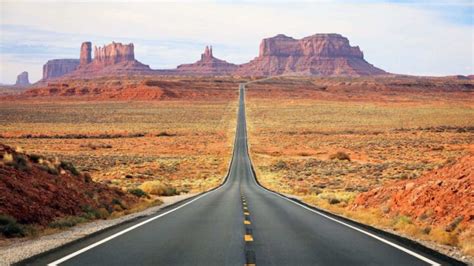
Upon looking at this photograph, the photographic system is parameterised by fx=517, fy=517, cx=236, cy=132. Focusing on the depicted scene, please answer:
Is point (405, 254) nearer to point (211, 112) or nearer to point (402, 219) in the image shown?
point (402, 219)

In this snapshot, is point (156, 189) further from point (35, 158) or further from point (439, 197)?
point (439, 197)

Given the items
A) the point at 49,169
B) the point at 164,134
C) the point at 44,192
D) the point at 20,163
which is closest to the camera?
the point at 44,192

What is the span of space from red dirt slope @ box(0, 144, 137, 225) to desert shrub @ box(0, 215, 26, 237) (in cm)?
55

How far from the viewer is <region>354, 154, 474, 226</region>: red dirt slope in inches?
538

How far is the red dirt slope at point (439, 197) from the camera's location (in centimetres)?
1366

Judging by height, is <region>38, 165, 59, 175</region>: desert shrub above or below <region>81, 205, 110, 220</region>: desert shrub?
above

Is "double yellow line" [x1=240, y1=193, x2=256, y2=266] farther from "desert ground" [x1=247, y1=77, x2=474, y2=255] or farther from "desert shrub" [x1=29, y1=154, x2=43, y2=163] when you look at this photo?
"desert shrub" [x1=29, y1=154, x2=43, y2=163]

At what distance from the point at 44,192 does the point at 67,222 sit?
198 cm

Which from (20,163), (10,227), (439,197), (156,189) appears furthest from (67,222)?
(156,189)

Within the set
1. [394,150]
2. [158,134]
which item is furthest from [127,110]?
[394,150]

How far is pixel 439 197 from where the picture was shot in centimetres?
1513

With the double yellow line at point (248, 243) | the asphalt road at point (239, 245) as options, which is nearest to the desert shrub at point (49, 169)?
the asphalt road at point (239, 245)

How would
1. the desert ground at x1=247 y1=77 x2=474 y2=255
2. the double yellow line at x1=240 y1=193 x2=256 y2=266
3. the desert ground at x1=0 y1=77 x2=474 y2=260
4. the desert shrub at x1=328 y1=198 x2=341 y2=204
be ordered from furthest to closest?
the desert shrub at x1=328 y1=198 x2=341 y2=204 → the desert ground at x1=0 y1=77 x2=474 y2=260 → the desert ground at x1=247 y1=77 x2=474 y2=255 → the double yellow line at x1=240 y1=193 x2=256 y2=266

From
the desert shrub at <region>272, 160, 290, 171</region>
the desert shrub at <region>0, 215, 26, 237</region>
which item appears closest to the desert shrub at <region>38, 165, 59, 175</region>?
the desert shrub at <region>0, 215, 26, 237</region>
